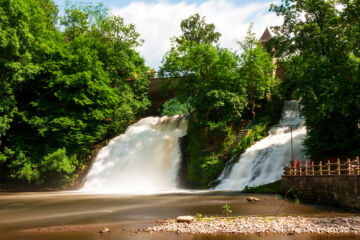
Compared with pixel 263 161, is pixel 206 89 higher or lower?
higher

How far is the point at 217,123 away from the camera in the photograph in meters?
28.0

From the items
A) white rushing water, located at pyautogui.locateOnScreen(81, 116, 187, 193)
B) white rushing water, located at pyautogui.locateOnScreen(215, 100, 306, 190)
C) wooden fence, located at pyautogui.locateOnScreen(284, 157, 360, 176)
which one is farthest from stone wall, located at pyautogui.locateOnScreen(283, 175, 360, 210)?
white rushing water, located at pyautogui.locateOnScreen(81, 116, 187, 193)

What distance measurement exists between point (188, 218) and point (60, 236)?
12.5ft

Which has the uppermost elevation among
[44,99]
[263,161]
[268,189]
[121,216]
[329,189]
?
[44,99]

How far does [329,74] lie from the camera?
795 inches

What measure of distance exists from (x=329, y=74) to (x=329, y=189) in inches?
339

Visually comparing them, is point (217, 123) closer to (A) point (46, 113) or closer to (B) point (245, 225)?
(A) point (46, 113)

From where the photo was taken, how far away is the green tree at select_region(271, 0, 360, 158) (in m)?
19.3

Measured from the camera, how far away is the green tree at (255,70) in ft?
98.0

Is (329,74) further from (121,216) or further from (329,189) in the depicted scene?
(121,216)

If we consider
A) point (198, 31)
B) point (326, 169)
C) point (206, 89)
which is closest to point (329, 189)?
point (326, 169)

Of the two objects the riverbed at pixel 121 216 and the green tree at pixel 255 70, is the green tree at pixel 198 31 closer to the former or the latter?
the green tree at pixel 255 70

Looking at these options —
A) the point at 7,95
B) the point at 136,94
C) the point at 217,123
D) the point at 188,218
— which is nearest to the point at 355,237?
the point at 188,218

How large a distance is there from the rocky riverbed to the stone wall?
9.24 feet
